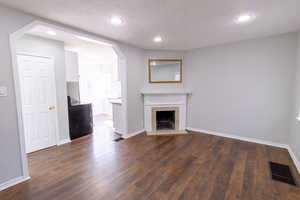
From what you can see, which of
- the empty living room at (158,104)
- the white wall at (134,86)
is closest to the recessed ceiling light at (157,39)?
the empty living room at (158,104)

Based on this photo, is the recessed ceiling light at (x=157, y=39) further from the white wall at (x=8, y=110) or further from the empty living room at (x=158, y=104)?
the white wall at (x=8, y=110)

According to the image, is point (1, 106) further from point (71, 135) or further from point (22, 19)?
point (71, 135)

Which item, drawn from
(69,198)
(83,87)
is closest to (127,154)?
(69,198)

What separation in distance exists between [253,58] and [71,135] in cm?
491

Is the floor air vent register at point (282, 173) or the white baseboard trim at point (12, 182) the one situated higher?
the white baseboard trim at point (12, 182)

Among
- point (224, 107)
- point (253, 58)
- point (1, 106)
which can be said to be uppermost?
point (253, 58)

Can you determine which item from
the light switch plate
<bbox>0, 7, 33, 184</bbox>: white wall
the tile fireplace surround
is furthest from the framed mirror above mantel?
the light switch plate

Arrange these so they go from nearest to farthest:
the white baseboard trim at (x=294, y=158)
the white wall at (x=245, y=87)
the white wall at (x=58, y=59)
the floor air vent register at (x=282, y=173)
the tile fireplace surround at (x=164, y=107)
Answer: the floor air vent register at (x=282, y=173) → the white baseboard trim at (x=294, y=158) → the white wall at (x=58, y=59) → the white wall at (x=245, y=87) → the tile fireplace surround at (x=164, y=107)

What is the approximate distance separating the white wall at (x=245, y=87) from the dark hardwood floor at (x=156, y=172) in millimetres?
535

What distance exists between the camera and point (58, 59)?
10.5ft

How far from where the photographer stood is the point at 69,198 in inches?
66.9

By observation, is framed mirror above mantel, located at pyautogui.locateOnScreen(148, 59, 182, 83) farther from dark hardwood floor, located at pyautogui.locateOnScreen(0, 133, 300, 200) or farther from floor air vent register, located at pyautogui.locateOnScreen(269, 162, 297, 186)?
floor air vent register, located at pyautogui.locateOnScreen(269, 162, 297, 186)

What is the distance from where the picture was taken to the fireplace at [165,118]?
416 centimetres

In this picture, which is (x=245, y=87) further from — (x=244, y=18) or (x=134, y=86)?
(x=134, y=86)
